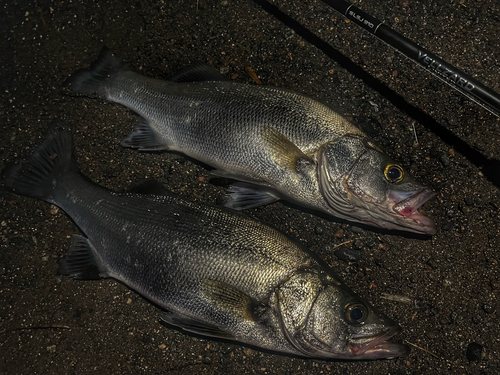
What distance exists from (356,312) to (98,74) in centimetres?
290

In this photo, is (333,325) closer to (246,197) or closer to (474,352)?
(246,197)

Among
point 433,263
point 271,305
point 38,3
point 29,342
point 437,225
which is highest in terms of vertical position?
point 38,3

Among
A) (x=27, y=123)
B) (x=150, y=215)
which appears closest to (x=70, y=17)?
(x=27, y=123)

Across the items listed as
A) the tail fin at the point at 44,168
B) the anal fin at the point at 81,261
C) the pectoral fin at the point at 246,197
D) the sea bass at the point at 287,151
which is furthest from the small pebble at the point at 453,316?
the tail fin at the point at 44,168

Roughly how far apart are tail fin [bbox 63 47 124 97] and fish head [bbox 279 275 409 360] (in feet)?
7.82

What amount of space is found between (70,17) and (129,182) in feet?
5.47

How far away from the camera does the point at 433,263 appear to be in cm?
307

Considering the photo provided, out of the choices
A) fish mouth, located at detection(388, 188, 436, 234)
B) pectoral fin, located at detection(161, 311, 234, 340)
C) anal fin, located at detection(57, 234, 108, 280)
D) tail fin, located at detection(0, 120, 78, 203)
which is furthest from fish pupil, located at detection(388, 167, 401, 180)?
tail fin, located at detection(0, 120, 78, 203)

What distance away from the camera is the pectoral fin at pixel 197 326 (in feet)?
8.61

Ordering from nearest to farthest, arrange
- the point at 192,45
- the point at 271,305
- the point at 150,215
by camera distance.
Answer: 1. the point at 271,305
2. the point at 150,215
3. the point at 192,45

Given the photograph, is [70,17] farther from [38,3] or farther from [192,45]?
[192,45]

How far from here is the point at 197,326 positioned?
265cm

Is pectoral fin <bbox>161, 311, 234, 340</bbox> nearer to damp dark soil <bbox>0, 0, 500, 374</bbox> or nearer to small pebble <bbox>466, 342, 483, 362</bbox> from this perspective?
damp dark soil <bbox>0, 0, 500, 374</bbox>

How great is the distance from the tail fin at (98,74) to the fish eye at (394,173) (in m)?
2.42
